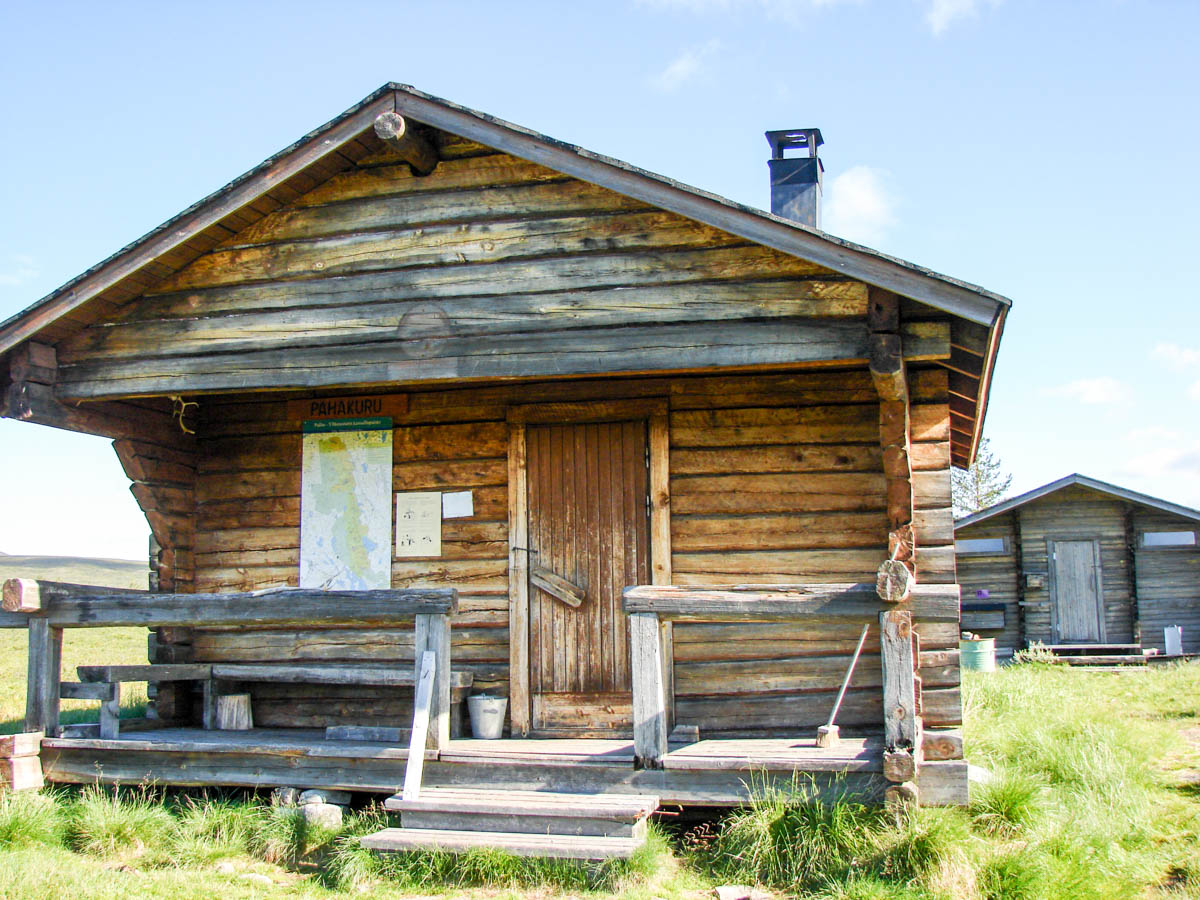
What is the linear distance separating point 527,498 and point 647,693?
243cm

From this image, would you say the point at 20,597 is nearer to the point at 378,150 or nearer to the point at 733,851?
the point at 378,150

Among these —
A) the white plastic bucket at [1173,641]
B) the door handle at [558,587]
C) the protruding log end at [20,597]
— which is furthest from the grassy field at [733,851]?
the white plastic bucket at [1173,641]

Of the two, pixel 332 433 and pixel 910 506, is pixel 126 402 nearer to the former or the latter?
pixel 332 433

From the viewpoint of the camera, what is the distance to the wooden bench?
298 inches

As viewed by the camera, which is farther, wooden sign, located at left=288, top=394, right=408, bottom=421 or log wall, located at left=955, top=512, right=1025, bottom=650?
log wall, located at left=955, top=512, right=1025, bottom=650

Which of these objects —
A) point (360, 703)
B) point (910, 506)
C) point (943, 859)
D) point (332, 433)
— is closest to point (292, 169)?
point (332, 433)

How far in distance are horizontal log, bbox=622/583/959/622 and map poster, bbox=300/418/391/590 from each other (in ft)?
9.74

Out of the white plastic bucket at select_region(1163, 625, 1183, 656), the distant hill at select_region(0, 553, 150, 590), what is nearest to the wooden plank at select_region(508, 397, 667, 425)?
the white plastic bucket at select_region(1163, 625, 1183, 656)

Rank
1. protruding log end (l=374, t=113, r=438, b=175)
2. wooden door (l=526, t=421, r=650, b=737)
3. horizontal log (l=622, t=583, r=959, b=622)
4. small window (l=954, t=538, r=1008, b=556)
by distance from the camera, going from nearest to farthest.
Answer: horizontal log (l=622, t=583, r=959, b=622) → protruding log end (l=374, t=113, r=438, b=175) → wooden door (l=526, t=421, r=650, b=737) → small window (l=954, t=538, r=1008, b=556)

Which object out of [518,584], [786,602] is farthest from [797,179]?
[786,602]

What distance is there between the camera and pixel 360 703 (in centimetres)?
833

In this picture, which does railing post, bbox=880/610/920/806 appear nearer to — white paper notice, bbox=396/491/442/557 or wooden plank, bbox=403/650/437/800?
wooden plank, bbox=403/650/437/800

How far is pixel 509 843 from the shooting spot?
566cm

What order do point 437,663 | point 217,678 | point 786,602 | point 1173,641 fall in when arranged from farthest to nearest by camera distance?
point 1173,641
point 217,678
point 437,663
point 786,602
